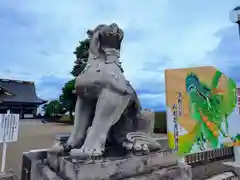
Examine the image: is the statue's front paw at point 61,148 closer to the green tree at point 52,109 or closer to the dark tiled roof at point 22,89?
the dark tiled roof at point 22,89

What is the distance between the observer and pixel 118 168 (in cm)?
141

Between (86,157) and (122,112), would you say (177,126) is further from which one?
(86,157)

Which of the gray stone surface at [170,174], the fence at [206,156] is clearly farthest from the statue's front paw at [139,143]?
the fence at [206,156]

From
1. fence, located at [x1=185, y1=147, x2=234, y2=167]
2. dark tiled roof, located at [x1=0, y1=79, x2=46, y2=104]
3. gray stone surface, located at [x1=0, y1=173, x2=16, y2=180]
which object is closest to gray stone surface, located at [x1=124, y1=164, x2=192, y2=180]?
fence, located at [x1=185, y1=147, x2=234, y2=167]

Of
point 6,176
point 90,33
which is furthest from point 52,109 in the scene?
point 90,33

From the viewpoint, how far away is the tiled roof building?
66.0 feet

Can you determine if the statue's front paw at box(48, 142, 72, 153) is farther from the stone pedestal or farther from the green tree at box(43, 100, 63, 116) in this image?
the green tree at box(43, 100, 63, 116)

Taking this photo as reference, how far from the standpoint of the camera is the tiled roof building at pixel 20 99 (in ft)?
66.0

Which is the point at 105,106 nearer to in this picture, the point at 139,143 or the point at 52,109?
the point at 139,143

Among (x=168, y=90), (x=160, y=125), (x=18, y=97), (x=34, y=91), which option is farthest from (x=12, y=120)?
(x=34, y=91)

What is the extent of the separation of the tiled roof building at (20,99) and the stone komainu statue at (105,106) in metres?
19.6

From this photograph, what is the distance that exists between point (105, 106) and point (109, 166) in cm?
46

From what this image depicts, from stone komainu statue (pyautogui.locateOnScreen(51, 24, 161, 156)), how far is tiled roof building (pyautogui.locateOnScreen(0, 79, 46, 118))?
64.2ft

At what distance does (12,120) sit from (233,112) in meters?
3.59
